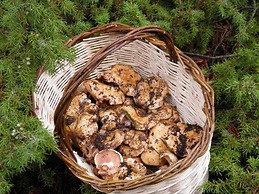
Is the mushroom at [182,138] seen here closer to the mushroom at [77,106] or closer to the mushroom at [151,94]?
the mushroom at [151,94]

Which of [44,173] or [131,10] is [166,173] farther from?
[131,10]

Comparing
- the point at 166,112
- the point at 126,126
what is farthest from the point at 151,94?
the point at 126,126

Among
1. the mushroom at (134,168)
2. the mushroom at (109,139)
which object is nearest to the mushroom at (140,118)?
the mushroom at (109,139)

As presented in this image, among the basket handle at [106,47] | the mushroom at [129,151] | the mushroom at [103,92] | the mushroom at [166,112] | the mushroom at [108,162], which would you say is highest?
the basket handle at [106,47]

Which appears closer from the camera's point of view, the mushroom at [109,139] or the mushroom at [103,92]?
the mushroom at [109,139]

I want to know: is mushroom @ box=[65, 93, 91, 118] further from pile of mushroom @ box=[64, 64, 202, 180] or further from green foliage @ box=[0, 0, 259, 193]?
green foliage @ box=[0, 0, 259, 193]

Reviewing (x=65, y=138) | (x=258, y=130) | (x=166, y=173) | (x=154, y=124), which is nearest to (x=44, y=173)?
(x=65, y=138)

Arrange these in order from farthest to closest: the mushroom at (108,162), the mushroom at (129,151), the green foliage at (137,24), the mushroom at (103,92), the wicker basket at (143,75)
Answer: the mushroom at (103,92) → the mushroom at (129,151) → the mushroom at (108,162) → the wicker basket at (143,75) → the green foliage at (137,24)
